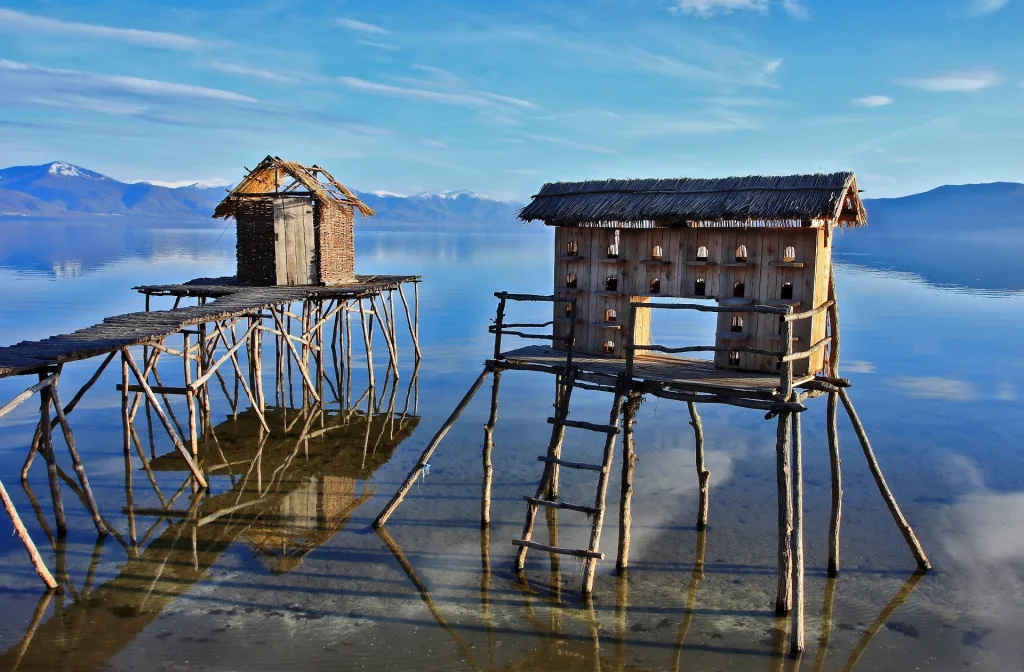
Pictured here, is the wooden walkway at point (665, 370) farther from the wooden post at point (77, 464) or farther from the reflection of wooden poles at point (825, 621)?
the wooden post at point (77, 464)

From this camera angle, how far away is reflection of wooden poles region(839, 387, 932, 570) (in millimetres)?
11461

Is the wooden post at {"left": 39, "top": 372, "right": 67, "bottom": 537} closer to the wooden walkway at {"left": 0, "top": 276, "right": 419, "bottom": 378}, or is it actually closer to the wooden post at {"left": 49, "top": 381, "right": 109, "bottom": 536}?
the wooden post at {"left": 49, "top": 381, "right": 109, "bottom": 536}

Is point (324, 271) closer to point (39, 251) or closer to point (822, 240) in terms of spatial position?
point (822, 240)

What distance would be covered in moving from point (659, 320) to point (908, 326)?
1211 cm

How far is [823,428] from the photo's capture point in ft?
65.9

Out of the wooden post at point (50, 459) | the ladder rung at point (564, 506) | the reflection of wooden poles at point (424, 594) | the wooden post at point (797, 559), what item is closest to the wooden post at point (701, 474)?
the ladder rung at point (564, 506)

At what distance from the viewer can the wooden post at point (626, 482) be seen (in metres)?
11.4

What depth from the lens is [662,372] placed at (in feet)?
37.7

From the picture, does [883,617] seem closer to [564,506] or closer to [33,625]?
[564,506]

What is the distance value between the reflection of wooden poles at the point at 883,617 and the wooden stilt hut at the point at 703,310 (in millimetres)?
481

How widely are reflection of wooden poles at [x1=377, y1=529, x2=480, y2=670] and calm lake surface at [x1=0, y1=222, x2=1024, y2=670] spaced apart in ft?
0.11

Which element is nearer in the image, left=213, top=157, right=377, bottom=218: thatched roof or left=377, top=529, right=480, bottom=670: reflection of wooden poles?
left=377, top=529, right=480, bottom=670: reflection of wooden poles

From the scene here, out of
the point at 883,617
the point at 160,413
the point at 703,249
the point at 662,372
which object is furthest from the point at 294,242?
the point at 883,617

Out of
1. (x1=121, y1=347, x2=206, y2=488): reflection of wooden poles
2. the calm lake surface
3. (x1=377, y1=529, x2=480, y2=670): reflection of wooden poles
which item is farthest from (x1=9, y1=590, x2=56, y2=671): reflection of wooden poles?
(x1=377, y1=529, x2=480, y2=670): reflection of wooden poles
